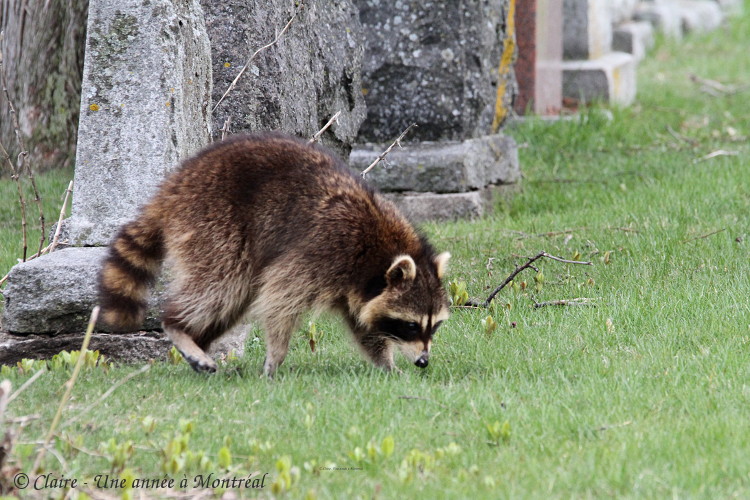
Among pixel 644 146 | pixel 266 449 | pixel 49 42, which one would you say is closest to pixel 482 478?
pixel 266 449

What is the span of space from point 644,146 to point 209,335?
6.23m

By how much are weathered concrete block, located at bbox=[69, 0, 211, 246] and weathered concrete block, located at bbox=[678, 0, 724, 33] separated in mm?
14387

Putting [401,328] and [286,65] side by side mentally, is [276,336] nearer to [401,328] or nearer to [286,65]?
[401,328]

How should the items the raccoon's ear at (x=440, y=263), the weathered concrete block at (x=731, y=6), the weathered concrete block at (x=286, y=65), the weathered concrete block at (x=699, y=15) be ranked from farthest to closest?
the weathered concrete block at (x=731, y=6)
the weathered concrete block at (x=699, y=15)
the weathered concrete block at (x=286, y=65)
the raccoon's ear at (x=440, y=263)

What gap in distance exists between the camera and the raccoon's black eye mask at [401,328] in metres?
4.49

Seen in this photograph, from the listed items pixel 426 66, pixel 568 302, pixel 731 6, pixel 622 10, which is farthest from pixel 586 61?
pixel 731 6

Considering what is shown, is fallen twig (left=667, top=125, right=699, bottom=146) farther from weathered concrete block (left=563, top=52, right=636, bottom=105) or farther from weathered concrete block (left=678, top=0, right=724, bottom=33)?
weathered concrete block (left=678, top=0, right=724, bottom=33)

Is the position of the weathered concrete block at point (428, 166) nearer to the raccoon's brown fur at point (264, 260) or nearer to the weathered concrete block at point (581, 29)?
the raccoon's brown fur at point (264, 260)

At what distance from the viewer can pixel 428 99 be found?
7.75m

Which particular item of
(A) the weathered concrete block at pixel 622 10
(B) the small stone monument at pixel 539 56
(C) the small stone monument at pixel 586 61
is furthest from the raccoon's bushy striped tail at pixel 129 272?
(A) the weathered concrete block at pixel 622 10

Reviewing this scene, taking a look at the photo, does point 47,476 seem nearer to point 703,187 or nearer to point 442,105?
point 442,105

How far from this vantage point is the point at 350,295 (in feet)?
14.9

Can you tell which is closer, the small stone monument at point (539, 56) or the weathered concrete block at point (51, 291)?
the weathered concrete block at point (51, 291)

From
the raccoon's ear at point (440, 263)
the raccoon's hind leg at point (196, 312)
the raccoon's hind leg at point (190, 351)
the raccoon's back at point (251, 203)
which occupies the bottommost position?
the raccoon's hind leg at point (190, 351)
